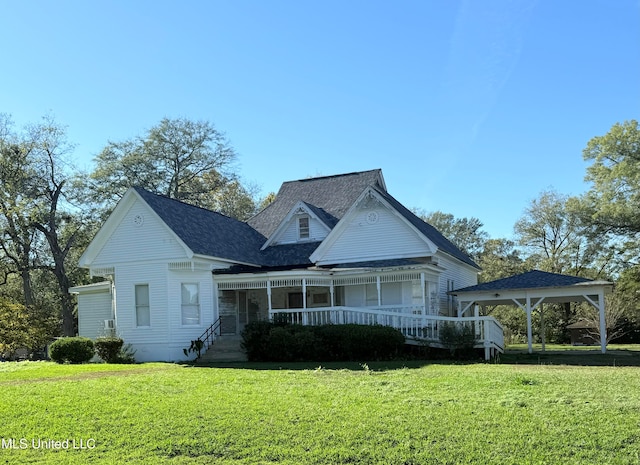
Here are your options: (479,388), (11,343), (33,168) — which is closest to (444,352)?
(479,388)

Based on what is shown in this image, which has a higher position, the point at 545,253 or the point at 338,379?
the point at 545,253

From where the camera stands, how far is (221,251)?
2503 centimetres

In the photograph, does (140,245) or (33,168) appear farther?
(33,168)

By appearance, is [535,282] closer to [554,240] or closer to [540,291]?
[540,291]

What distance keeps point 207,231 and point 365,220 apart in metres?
6.74

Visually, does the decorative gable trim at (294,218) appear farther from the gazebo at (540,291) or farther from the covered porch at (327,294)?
the gazebo at (540,291)

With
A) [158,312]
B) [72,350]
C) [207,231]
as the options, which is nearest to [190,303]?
[158,312]

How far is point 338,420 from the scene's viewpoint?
9031 mm

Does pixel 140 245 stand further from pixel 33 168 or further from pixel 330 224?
pixel 33 168

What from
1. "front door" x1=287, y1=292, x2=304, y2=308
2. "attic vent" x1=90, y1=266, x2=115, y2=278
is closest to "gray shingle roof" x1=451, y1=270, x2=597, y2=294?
"front door" x1=287, y1=292, x2=304, y2=308

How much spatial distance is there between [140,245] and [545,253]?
3695 cm

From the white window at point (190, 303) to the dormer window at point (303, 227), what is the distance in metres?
6.90

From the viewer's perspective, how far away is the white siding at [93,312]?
26.7 metres

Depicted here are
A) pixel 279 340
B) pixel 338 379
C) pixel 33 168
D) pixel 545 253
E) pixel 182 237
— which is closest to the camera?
pixel 338 379
